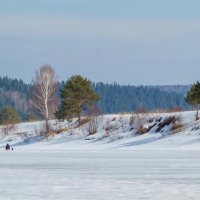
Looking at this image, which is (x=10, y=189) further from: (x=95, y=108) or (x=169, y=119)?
(x=95, y=108)

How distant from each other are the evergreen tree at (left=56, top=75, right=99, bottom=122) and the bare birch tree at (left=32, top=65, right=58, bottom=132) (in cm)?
439

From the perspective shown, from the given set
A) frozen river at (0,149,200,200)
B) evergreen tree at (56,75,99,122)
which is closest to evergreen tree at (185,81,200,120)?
evergreen tree at (56,75,99,122)

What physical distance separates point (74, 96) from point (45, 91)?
5672 mm

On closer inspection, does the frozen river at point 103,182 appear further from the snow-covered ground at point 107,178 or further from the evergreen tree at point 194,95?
the evergreen tree at point 194,95

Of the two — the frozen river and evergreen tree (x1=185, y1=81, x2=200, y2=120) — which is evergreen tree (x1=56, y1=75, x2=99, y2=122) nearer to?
evergreen tree (x1=185, y1=81, x2=200, y2=120)

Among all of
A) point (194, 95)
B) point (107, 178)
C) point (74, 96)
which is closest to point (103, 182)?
point (107, 178)

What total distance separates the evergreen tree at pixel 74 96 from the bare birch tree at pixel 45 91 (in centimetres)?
439

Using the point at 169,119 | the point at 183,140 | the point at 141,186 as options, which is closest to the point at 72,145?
the point at 169,119

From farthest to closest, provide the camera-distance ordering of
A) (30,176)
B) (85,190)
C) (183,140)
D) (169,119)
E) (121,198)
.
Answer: (169,119), (183,140), (30,176), (85,190), (121,198)

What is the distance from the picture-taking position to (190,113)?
67.4 meters

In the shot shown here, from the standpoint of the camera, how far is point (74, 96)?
77.1 m

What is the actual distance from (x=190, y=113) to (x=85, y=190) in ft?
158

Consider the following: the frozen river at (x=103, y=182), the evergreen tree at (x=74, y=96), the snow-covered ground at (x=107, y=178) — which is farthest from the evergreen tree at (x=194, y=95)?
the frozen river at (x=103, y=182)

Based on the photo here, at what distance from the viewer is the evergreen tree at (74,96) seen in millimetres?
76750
